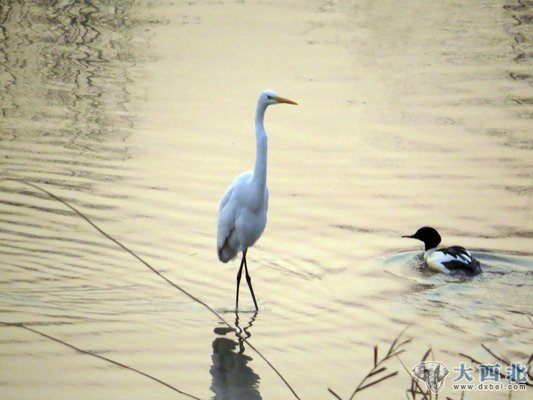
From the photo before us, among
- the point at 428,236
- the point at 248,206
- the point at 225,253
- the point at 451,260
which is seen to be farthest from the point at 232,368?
the point at 428,236

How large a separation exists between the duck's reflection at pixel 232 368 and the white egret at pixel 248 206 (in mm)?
485

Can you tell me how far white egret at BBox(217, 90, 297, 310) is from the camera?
8.34 metres

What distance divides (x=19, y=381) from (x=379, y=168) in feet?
20.2

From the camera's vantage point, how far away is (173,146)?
12258mm

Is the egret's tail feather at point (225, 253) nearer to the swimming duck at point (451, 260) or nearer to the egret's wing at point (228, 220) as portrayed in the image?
the egret's wing at point (228, 220)

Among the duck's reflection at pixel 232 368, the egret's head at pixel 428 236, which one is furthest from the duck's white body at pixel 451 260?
the duck's reflection at pixel 232 368

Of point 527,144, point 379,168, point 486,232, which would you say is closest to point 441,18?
point 527,144

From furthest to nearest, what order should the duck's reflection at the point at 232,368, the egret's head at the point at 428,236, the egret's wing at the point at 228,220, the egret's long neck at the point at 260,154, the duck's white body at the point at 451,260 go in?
the egret's head at the point at 428,236 → the duck's white body at the point at 451,260 → the egret's wing at the point at 228,220 → the egret's long neck at the point at 260,154 → the duck's reflection at the point at 232,368

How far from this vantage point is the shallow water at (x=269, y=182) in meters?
A: 7.60

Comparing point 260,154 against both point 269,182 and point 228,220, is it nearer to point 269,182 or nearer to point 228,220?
Result: point 228,220

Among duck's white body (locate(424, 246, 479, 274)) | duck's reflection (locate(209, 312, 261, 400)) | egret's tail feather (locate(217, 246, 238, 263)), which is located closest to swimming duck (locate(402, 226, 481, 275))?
duck's white body (locate(424, 246, 479, 274))

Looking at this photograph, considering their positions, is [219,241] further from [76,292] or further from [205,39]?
[205,39]

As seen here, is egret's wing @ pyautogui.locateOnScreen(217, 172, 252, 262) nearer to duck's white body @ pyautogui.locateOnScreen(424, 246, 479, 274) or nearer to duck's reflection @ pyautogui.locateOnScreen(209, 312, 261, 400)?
duck's reflection @ pyautogui.locateOnScreen(209, 312, 261, 400)

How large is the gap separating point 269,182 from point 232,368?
4109mm
